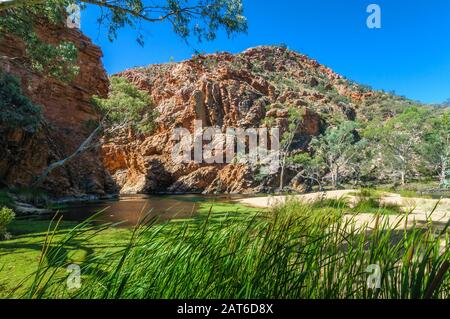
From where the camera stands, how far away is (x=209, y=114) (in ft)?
154

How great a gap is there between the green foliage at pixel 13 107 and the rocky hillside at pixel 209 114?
78.3ft

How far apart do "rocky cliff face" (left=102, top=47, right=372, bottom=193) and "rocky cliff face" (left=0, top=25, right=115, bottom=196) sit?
954 centimetres

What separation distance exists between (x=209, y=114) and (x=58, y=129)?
84.5 feet

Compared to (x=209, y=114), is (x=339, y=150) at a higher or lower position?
lower

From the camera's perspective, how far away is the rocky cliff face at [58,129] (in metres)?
17.2

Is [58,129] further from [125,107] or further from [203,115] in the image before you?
[203,115]

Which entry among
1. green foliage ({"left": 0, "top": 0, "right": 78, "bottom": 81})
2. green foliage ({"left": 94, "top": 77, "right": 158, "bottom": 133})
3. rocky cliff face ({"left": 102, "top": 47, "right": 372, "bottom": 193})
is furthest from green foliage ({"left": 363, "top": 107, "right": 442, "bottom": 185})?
green foliage ({"left": 0, "top": 0, "right": 78, "bottom": 81})

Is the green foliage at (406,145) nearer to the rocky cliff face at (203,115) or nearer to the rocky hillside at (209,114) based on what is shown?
the rocky hillside at (209,114)

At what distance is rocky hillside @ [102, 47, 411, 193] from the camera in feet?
135

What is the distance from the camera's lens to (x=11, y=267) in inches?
157

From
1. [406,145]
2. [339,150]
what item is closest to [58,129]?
[339,150]

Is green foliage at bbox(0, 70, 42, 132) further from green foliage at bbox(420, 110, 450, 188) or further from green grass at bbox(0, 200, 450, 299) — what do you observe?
green foliage at bbox(420, 110, 450, 188)

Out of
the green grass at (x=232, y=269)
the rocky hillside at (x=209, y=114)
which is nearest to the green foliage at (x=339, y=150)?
the rocky hillside at (x=209, y=114)
